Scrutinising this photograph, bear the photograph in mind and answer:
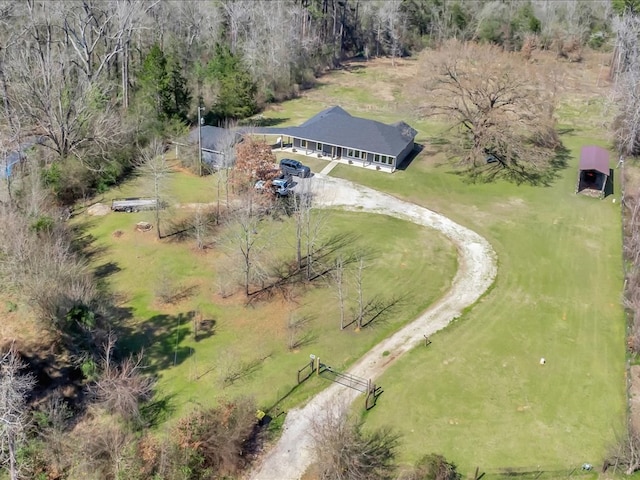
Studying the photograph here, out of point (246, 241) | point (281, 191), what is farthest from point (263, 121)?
point (246, 241)

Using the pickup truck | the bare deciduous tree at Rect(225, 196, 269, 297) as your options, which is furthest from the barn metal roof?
the pickup truck

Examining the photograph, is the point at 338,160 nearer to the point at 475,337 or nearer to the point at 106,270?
the point at 106,270

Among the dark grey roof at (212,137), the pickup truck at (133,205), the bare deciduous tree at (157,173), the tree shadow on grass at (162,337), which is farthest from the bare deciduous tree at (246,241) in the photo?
the dark grey roof at (212,137)

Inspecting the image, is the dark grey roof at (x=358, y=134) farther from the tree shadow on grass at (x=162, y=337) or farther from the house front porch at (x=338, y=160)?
the tree shadow on grass at (x=162, y=337)

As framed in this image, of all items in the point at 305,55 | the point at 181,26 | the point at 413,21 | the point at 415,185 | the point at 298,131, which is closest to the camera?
the point at 415,185

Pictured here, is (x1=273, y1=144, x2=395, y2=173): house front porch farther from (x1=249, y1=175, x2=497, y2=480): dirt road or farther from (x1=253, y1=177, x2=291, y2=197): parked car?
(x1=253, y1=177, x2=291, y2=197): parked car

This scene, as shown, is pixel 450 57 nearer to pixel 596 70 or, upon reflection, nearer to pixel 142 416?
pixel 142 416

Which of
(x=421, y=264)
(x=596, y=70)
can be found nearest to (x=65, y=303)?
Answer: (x=421, y=264)
